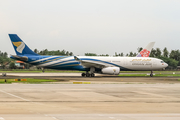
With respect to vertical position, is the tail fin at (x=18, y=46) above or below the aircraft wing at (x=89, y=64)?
above

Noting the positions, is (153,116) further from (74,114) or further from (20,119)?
(20,119)

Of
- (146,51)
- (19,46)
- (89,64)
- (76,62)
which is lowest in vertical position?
(89,64)

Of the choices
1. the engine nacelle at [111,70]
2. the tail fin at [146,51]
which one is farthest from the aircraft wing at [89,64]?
the tail fin at [146,51]

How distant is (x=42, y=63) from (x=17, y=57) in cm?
440

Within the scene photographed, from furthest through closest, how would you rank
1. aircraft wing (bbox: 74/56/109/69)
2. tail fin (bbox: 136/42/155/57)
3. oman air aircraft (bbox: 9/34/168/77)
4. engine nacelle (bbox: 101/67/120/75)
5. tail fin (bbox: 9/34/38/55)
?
tail fin (bbox: 136/42/155/57)
tail fin (bbox: 9/34/38/55)
oman air aircraft (bbox: 9/34/168/77)
aircraft wing (bbox: 74/56/109/69)
engine nacelle (bbox: 101/67/120/75)

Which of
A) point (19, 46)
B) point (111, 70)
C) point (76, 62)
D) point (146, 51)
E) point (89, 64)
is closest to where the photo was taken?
point (111, 70)

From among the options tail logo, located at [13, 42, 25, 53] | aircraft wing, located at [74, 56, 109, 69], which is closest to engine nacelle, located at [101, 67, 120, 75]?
aircraft wing, located at [74, 56, 109, 69]

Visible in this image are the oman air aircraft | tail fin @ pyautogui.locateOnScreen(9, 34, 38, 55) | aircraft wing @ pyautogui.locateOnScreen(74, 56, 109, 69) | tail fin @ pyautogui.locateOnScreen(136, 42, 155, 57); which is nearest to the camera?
aircraft wing @ pyautogui.locateOnScreen(74, 56, 109, 69)

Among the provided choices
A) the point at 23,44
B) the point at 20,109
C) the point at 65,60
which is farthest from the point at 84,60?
the point at 20,109

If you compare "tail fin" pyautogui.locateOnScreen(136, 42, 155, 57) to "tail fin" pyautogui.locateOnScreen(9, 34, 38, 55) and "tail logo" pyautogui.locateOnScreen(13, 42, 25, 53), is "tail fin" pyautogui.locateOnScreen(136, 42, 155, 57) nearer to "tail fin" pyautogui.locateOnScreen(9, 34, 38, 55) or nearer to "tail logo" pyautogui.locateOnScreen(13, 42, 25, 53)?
"tail fin" pyautogui.locateOnScreen(9, 34, 38, 55)

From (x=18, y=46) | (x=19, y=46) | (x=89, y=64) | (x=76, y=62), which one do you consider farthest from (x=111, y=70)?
(x=18, y=46)

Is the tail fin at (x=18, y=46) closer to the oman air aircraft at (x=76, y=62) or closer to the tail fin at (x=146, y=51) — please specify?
the oman air aircraft at (x=76, y=62)

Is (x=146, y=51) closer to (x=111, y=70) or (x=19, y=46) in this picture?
(x=111, y=70)

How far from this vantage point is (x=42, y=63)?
149 ft
